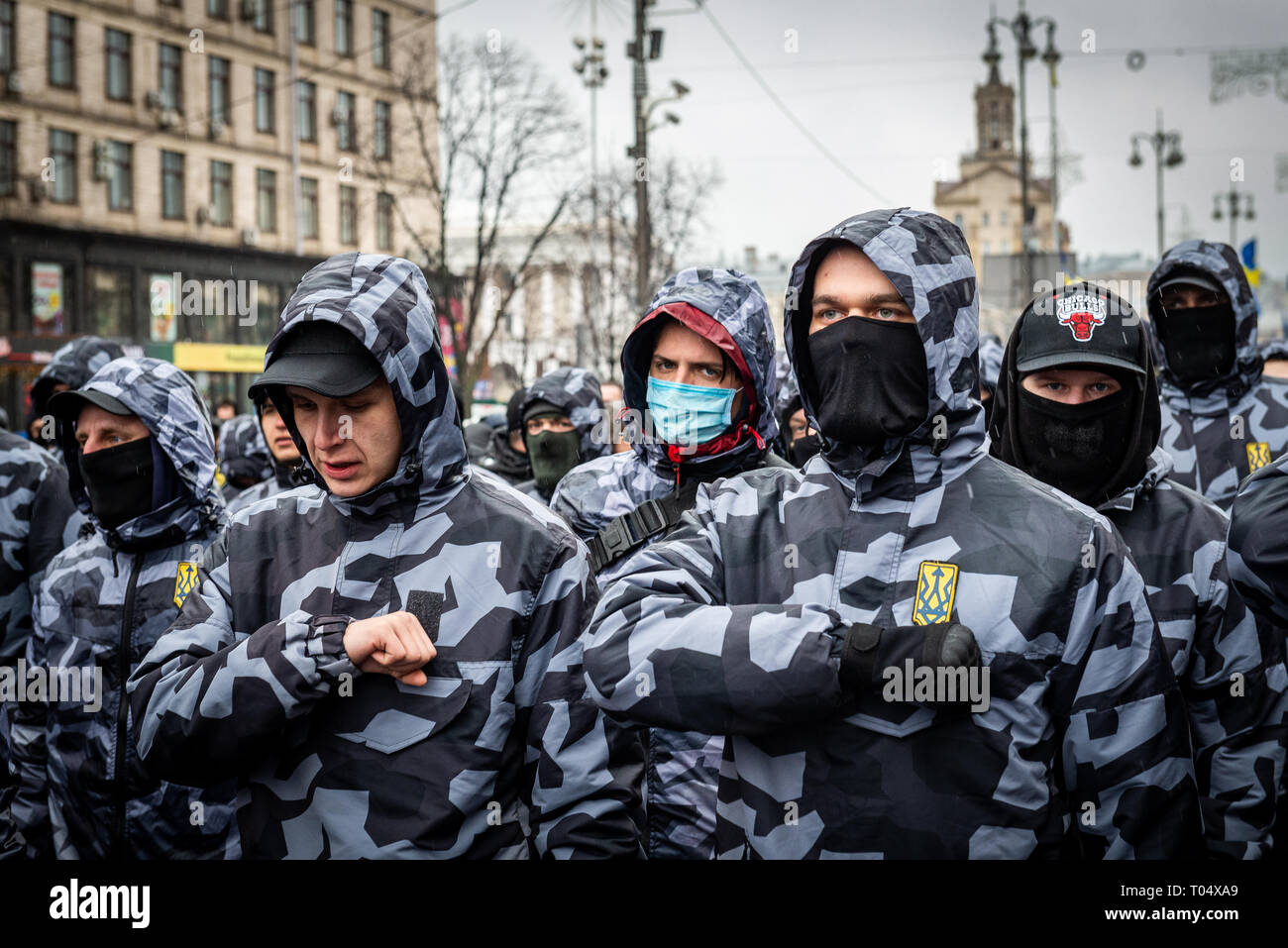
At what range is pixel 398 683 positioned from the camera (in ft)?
8.46

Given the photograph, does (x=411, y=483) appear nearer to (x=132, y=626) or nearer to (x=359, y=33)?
(x=132, y=626)

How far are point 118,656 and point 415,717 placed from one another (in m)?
1.78

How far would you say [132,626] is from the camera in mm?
3877

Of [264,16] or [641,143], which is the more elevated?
[264,16]

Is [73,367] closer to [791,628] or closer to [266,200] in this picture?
[791,628]

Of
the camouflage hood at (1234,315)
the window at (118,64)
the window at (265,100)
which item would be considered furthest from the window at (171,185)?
the camouflage hood at (1234,315)

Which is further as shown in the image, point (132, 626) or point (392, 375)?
point (132, 626)

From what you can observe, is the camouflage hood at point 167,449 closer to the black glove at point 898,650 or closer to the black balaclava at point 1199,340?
the black glove at point 898,650

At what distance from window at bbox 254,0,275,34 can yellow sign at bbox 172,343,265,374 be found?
10.00 meters

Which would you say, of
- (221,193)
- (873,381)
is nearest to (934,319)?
(873,381)

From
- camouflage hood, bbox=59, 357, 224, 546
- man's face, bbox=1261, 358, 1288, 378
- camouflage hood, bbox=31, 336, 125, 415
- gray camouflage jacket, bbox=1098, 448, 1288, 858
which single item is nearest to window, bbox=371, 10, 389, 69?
camouflage hood, bbox=31, 336, 125, 415

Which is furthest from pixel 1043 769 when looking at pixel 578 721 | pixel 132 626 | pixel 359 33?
pixel 359 33
